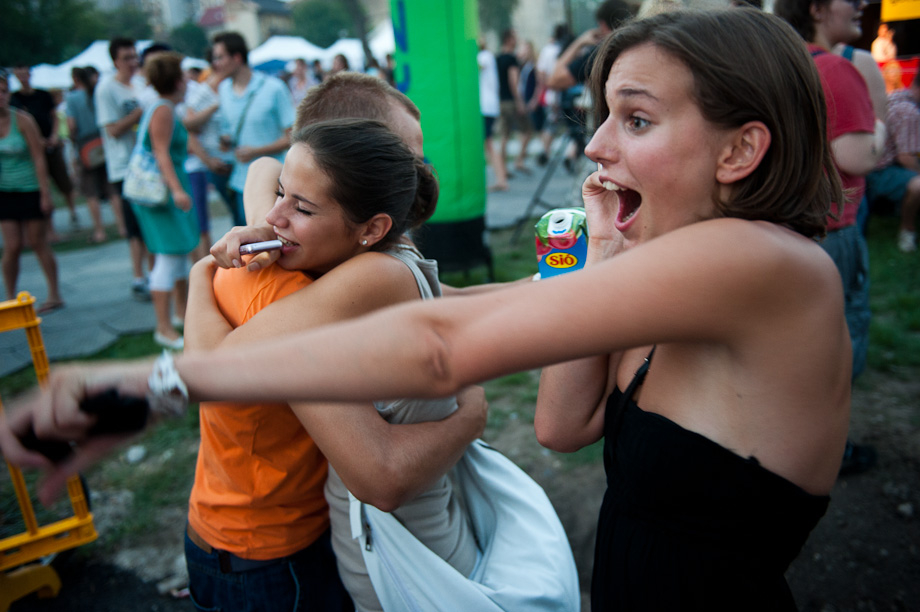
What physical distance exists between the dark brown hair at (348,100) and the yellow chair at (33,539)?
59.8 inches

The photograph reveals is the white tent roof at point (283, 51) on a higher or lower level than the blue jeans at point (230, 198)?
higher

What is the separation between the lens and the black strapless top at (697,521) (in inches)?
42.7

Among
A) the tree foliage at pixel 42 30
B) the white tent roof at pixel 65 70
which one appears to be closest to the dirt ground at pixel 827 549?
the white tent roof at pixel 65 70

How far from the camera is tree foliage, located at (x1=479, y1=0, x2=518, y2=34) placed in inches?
2089

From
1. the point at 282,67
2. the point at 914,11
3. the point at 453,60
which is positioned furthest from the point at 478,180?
the point at 282,67

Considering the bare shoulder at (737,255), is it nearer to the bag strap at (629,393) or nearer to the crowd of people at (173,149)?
the bag strap at (629,393)

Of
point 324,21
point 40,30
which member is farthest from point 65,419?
point 324,21

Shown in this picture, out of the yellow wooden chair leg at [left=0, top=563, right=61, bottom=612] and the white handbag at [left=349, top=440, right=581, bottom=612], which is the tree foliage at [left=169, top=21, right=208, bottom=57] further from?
the white handbag at [left=349, top=440, right=581, bottom=612]

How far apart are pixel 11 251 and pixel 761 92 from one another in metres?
6.75

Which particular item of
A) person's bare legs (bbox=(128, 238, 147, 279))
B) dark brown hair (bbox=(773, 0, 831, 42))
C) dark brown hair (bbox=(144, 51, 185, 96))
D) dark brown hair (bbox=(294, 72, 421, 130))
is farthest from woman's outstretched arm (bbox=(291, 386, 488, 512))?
person's bare legs (bbox=(128, 238, 147, 279))

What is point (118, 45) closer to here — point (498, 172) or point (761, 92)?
point (498, 172)

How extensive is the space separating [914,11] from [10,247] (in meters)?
7.47

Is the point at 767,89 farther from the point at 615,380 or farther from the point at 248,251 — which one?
the point at 248,251

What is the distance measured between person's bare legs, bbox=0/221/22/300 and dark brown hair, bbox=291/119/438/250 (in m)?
5.70
